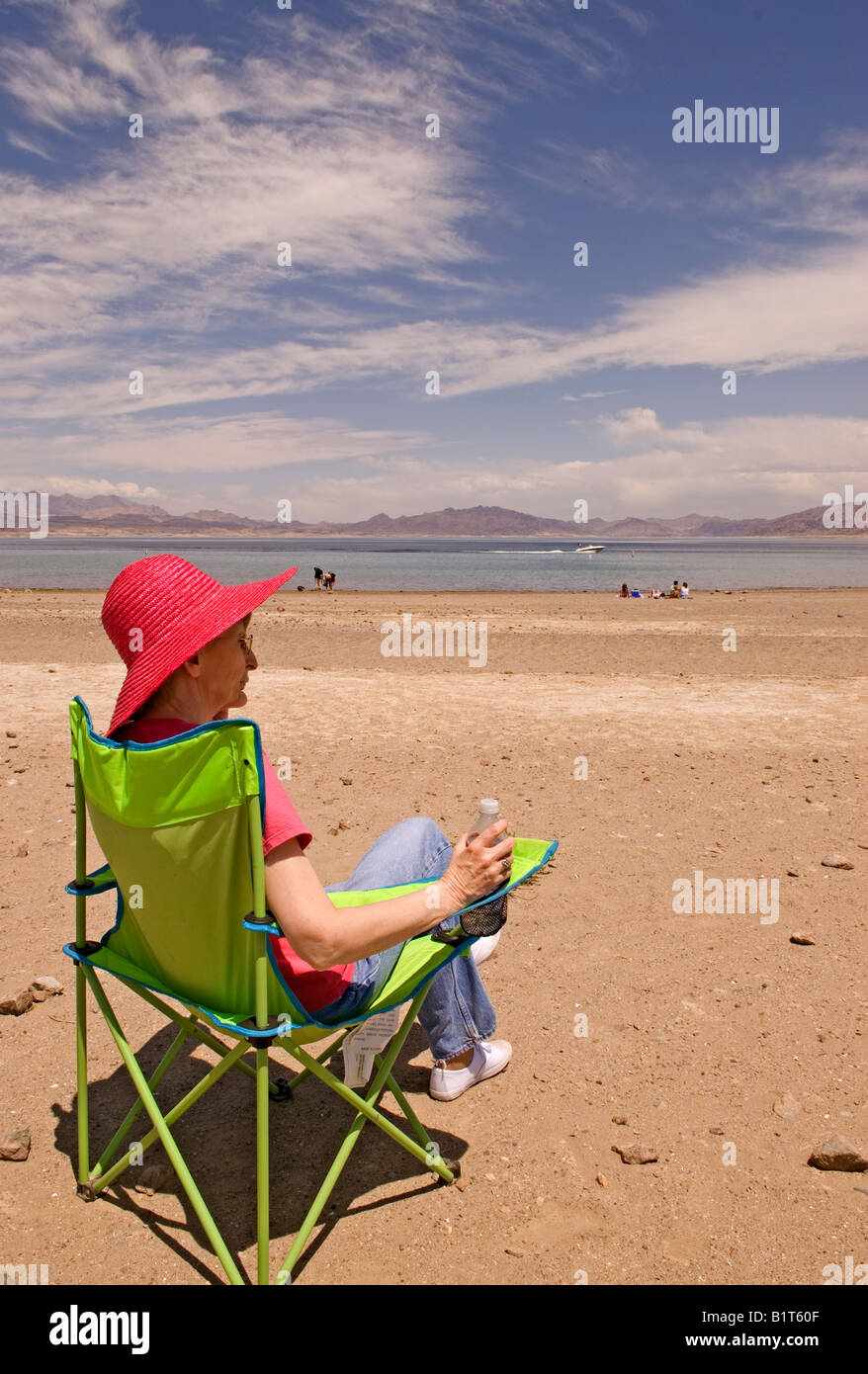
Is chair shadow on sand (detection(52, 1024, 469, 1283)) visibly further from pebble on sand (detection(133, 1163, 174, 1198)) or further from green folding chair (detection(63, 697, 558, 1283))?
green folding chair (detection(63, 697, 558, 1283))

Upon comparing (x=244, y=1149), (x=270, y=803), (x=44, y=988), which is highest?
(x=270, y=803)

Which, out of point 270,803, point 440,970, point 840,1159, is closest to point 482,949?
point 440,970

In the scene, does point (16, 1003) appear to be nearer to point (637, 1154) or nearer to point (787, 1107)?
point (637, 1154)

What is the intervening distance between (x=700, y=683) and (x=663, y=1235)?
1108 centimetres

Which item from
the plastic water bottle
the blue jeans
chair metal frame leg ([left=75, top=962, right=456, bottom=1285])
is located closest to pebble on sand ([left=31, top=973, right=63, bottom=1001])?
chair metal frame leg ([left=75, top=962, right=456, bottom=1285])

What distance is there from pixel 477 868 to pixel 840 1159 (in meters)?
1.65

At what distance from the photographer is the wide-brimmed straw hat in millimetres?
2525

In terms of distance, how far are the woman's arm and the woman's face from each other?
511 millimetres

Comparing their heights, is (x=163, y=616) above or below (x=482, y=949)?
above

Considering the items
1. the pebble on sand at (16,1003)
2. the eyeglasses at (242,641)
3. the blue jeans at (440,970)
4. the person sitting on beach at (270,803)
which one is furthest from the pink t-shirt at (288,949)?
the pebble on sand at (16,1003)

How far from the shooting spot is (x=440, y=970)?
3.29m

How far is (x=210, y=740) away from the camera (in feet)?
7.36

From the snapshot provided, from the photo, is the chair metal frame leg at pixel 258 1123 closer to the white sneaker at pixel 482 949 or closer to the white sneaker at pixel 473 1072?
the white sneaker at pixel 473 1072
